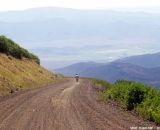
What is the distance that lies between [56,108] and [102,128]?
786 cm

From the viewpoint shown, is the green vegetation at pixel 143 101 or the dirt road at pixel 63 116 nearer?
the dirt road at pixel 63 116

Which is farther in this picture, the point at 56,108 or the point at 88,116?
the point at 56,108

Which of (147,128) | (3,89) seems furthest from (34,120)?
(3,89)

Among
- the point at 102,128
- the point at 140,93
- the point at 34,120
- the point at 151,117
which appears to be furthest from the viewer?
the point at 140,93

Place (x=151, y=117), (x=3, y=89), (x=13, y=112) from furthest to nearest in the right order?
(x=3, y=89), (x=13, y=112), (x=151, y=117)

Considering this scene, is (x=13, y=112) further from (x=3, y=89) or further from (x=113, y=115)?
(x=3, y=89)

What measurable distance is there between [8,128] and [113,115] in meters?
6.58

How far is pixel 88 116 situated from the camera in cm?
2508

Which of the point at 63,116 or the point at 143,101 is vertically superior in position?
the point at 143,101

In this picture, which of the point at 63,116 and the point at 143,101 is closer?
the point at 63,116

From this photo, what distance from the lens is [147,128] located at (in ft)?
69.1

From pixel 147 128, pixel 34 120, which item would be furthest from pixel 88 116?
pixel 147 128

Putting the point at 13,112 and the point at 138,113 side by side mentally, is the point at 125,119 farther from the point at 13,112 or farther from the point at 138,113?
the point at 13,112

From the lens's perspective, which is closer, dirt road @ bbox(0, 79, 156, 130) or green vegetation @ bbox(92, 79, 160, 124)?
dirt road @ bbox(0, 79, 156, 130)
